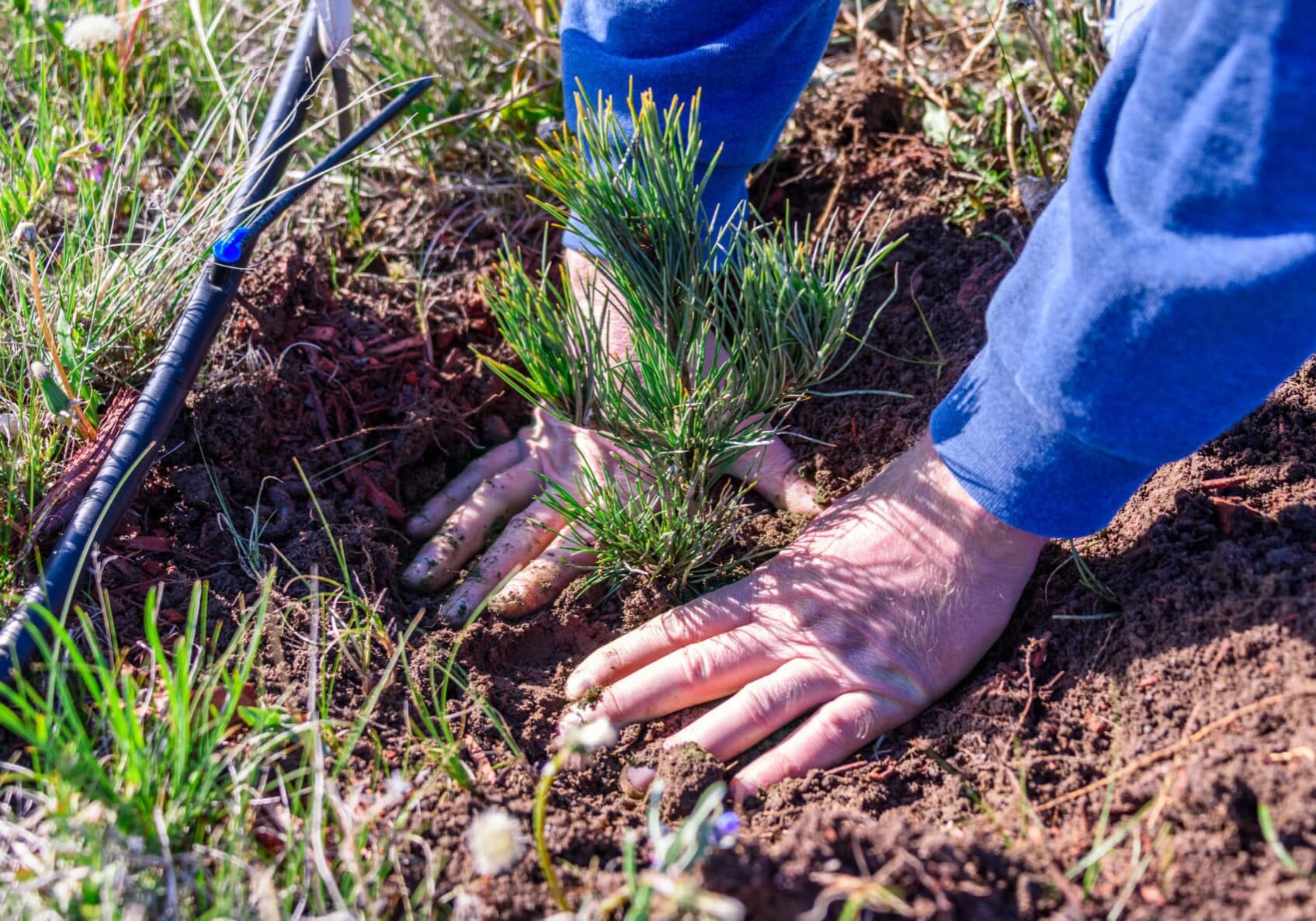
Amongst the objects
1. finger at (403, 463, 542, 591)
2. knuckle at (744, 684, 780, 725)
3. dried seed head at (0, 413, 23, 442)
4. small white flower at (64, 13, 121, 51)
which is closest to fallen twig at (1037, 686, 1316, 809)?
knuckle at (744, 684, 780, 725)

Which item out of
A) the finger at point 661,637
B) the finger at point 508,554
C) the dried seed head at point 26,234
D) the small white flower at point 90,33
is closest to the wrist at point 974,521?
the finger at point 661,637

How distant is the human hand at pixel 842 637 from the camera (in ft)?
4.58

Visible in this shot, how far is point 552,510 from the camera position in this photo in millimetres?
1763

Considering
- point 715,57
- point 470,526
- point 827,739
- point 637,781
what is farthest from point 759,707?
point 715,57

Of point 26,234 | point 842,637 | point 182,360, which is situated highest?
point 26,234

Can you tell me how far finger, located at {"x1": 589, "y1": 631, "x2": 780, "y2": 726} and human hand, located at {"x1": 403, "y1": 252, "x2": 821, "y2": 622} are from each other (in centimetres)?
23

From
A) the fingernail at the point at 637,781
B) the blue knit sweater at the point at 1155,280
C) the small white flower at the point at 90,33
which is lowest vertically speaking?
the fingernail at the point at 637,781

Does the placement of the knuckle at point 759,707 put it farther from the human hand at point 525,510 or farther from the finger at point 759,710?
the human hand at point 525,510

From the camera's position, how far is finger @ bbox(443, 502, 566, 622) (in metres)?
1.61

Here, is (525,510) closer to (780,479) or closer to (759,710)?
(780,479)

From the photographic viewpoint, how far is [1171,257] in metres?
1.04

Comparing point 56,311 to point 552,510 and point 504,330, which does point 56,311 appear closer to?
point 504,330

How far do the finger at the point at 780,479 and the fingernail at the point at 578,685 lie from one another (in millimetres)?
442

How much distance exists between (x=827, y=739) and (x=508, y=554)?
24.9 inches
